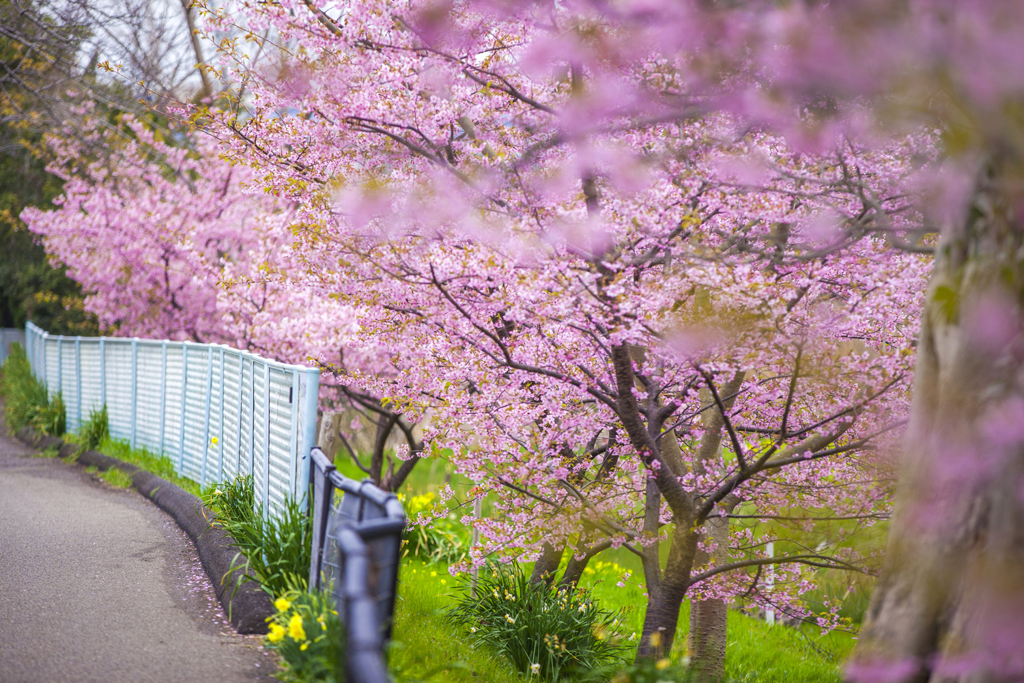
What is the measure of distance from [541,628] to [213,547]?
2.70 meters

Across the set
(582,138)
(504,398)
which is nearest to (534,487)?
(504,398)

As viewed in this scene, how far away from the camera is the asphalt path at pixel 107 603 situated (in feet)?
12.9

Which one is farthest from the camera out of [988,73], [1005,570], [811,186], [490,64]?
[490,64]

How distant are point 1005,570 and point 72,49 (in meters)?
11.5

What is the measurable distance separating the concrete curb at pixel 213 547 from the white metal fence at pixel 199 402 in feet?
1.30

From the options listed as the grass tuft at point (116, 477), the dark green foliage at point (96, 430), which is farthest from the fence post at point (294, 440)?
the dark green foliage at point (96, 430)

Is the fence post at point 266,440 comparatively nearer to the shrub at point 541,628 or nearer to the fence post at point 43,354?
the shrub at point 541,628

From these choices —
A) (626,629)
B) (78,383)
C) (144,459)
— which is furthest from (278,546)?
(78,383)

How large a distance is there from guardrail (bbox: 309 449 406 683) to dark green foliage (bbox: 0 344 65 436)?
9.67 m

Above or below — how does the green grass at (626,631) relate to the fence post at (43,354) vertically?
below

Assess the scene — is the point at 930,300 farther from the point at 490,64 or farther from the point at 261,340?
the point at 261,340

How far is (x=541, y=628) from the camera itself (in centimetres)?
622

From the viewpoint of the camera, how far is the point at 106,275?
1311 cm

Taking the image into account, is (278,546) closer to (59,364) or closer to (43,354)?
(59,364)
